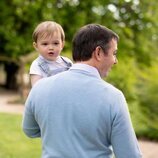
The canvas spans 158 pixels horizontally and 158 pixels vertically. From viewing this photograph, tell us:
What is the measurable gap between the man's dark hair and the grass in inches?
212

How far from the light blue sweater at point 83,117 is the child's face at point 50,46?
2.96ft

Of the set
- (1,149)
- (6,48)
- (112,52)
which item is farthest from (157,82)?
(6,48)

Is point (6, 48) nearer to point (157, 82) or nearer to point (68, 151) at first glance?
point (157, 82)

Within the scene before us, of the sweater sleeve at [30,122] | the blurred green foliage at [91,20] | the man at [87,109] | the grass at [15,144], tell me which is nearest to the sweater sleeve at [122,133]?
the man at [87,109]

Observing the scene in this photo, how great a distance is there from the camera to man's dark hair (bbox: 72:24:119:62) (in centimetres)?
262

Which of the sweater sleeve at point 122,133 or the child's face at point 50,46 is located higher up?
the child's face at point 50,46

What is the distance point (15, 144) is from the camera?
28.9 ft

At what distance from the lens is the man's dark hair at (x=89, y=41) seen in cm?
262

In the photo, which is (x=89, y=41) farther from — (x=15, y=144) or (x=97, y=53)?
(x=15, y=144)

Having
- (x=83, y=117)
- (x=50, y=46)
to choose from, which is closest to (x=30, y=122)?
(x=83, y=117)

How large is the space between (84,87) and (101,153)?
357mm

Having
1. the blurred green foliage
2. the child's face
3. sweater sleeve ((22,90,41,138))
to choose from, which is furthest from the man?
the blurred green foliage

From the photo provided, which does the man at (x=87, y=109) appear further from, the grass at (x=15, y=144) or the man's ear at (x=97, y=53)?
the grass at (x=15, y=144)

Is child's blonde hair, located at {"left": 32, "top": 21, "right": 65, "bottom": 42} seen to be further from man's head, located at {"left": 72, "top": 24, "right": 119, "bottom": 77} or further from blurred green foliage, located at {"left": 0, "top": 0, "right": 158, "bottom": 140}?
blurred green foliage, located at {"left": 0, "top": 0, "right": 158, "bottom": 140}
